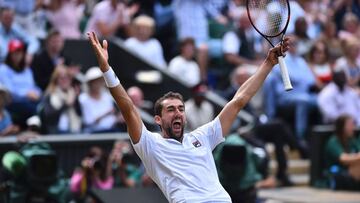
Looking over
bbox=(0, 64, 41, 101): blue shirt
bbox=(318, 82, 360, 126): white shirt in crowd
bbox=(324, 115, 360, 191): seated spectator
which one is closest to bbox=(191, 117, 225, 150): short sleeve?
bbox=(0, 64, 41, 101): blue shirt

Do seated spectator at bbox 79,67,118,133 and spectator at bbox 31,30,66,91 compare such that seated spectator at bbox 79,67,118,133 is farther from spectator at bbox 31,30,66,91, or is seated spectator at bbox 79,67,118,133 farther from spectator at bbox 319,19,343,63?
spectator at bbox 319,19,343,63

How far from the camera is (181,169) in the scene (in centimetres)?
804

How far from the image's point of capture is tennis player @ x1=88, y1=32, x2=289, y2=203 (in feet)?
26.1

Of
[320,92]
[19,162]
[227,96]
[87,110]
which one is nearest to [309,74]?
[320,92]

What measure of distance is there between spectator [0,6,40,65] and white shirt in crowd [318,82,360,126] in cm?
432

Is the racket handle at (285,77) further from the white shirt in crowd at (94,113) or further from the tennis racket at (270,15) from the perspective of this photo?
the white shirt in crowd at (94,113)

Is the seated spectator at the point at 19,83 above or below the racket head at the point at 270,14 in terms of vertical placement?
below

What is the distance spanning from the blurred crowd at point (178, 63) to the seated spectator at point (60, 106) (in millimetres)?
14

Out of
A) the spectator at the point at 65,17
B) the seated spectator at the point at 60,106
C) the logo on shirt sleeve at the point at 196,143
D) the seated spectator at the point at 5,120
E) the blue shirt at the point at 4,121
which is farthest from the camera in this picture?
the spectator at the point at 65,17

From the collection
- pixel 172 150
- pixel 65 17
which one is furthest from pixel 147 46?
pixel 172 150

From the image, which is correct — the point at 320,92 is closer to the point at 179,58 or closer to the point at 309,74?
the point at 309,74

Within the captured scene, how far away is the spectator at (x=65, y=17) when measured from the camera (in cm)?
1614

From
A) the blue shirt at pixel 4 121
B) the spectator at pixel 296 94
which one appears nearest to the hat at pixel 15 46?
the blue shirt at pixel 4 121

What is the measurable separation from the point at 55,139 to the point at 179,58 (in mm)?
4062
